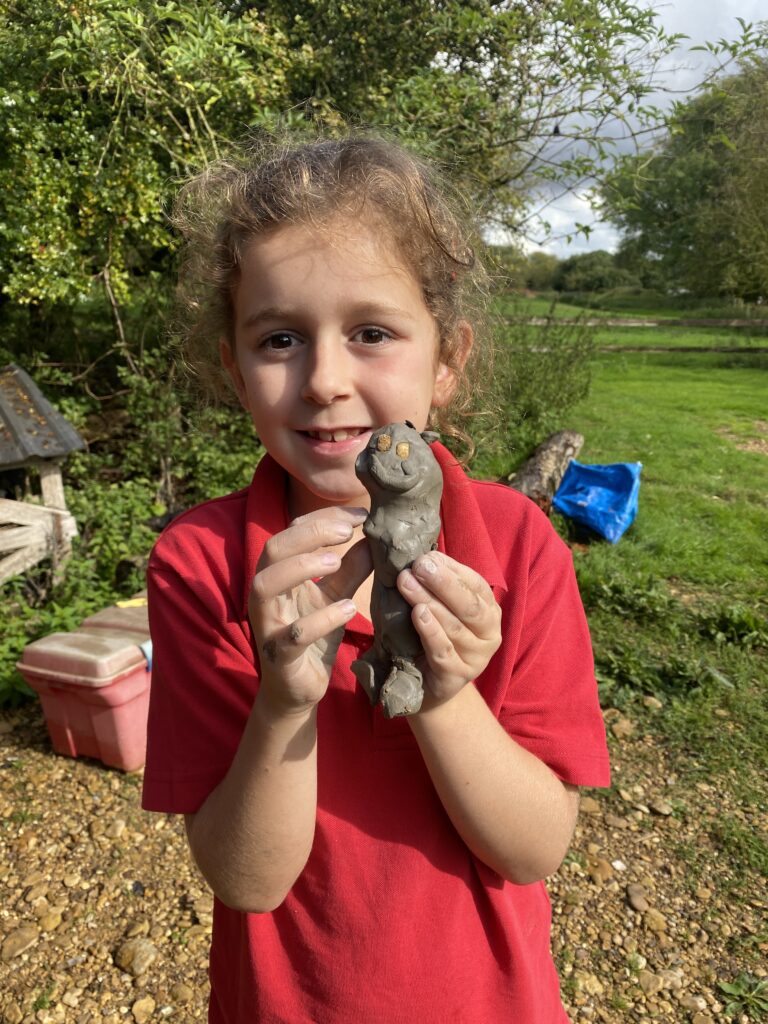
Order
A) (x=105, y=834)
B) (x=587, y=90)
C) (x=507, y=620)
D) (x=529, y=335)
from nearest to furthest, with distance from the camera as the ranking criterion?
(x=507, y=620)
(x=105, y=834)
(x=587, y=90)
(x=529, y=335)

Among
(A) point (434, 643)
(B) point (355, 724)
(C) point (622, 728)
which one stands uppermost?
(A) point (434, 643)

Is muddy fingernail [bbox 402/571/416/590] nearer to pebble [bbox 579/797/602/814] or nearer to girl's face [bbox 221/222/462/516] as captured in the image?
girl's face [bbox 221/222/462/516]

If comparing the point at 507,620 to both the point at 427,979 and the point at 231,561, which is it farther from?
the point at 427,979

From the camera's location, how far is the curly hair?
1503 mm

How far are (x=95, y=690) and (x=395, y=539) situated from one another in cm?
323

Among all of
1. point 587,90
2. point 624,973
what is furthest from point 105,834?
point 587,90

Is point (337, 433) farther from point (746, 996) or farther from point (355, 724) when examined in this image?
point (746, 996)

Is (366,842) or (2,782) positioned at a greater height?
(366,842)

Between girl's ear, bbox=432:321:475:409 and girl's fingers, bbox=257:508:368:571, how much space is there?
0.62m

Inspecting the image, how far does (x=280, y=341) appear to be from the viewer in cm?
143

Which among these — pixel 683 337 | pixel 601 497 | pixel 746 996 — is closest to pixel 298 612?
pixel 746 996

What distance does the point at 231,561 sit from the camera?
60.9 inches

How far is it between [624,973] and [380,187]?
310cm

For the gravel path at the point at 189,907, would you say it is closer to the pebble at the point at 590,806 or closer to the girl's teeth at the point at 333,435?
the pebble at the point at 590,806
